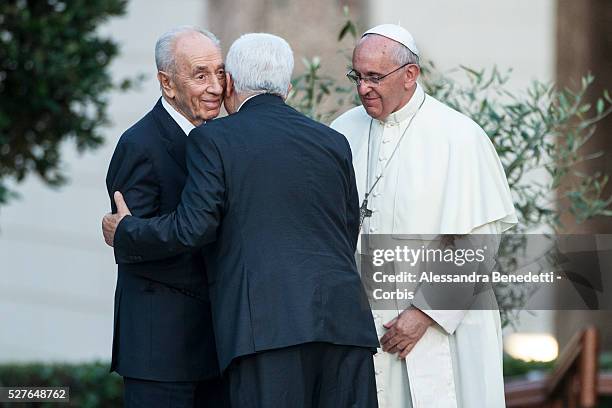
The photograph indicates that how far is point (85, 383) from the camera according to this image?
6.88m

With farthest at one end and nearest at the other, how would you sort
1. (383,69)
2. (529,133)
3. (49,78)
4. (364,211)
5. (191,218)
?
(49,78), (529,133), (364,211), (383,69), (191,218)

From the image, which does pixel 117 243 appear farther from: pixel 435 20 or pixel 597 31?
pixel 597 31

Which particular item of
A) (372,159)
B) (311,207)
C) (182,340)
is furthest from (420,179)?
(182,340)

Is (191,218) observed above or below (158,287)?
above

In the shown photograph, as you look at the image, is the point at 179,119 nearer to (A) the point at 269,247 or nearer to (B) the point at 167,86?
(B) the point at 167,86

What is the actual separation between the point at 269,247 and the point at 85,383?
3429 mm

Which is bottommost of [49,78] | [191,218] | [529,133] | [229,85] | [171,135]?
[191,218]

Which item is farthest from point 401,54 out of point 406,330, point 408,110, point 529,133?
point 529,133

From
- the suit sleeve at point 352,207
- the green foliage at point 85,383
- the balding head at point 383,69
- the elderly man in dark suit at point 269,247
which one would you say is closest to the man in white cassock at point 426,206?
the balding head at point 383,69

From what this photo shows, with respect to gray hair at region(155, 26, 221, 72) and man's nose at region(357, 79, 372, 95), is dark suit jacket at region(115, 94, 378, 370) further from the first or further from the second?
man's nose at region(357, 79, 372, 95)

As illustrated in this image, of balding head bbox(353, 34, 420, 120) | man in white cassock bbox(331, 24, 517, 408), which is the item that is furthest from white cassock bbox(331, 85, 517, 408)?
balding head bbox(353, 34, 420, 120)

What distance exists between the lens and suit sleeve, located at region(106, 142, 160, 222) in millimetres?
3875

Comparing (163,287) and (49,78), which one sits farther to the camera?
(49,78)

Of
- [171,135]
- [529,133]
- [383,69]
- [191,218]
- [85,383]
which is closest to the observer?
[191,218]
